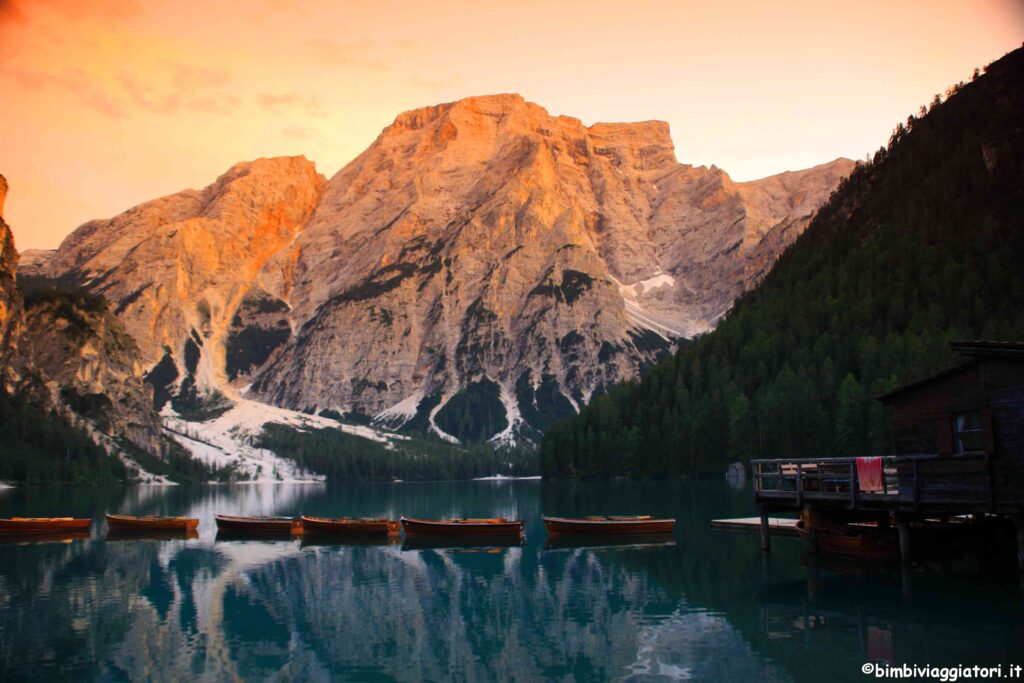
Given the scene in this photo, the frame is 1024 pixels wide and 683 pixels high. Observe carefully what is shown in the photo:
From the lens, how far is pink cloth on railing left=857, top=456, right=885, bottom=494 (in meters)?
44.6

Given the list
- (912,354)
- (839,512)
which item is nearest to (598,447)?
(912,354)

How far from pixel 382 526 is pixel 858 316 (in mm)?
102307

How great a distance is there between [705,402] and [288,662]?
129 m

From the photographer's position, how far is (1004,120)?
159 meters

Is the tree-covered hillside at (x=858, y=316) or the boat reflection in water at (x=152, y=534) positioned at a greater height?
the tree-covered hillside at (x=858, y=316)

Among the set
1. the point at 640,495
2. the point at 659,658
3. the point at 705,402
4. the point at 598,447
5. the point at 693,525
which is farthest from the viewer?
the point at 598,447

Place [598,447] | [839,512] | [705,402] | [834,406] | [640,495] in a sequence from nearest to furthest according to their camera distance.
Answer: [839,512] → [640,495] → [834,406] → [705,402] → [598,447]

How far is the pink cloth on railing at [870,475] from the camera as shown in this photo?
1757 inches

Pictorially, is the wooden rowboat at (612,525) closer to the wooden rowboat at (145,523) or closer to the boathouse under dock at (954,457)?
the boathouse under dock at (954,457)

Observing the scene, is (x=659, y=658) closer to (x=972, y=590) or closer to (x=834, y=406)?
(x=972, y=590)

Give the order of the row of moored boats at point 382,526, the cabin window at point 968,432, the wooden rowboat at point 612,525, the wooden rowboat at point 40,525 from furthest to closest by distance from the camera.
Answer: the wooden rowboat at point 40,525 → the row of moored boats at point 382,526 → the wooden rowboat at point 612,525 → the cabin window at point 968,432

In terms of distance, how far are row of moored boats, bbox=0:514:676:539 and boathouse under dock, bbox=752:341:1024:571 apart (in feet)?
71.9

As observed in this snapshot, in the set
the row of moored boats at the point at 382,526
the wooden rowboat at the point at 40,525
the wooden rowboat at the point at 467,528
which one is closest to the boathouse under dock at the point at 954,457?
the row of moored boats at the point at 382,526

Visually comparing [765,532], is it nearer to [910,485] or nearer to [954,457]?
[910,485]
